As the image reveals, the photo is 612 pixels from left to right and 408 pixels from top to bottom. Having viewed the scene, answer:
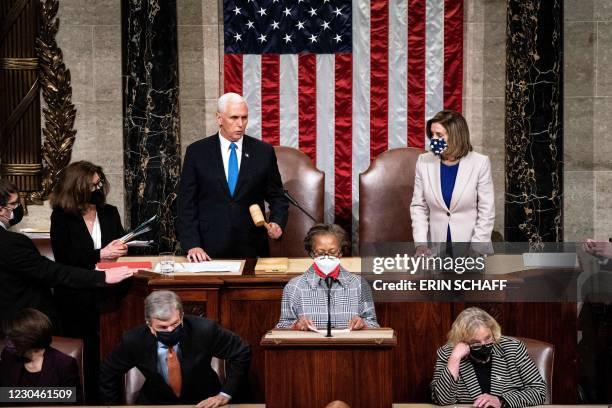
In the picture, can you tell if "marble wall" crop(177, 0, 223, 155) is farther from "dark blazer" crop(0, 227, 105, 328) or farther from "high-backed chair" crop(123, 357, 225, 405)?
"high-backed chair" crop(123, 357, 225, 405)

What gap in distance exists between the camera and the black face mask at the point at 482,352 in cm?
547

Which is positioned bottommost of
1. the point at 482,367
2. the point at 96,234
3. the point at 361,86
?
the point at 482,367

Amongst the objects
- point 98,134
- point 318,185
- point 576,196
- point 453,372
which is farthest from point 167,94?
point 453,372

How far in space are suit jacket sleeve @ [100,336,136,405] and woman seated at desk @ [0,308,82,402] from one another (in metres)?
0.17

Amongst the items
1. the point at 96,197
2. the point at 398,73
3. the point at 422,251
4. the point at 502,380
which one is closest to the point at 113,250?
the point at 96,197

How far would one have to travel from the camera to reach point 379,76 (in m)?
9.25

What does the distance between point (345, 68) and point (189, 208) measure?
8.82 ft

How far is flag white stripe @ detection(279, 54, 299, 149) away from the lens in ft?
30.3

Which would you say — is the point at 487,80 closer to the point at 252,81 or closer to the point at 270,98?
the point at 270,98

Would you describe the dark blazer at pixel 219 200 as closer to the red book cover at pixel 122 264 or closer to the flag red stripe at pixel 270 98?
the red book cover at pixel 122 264

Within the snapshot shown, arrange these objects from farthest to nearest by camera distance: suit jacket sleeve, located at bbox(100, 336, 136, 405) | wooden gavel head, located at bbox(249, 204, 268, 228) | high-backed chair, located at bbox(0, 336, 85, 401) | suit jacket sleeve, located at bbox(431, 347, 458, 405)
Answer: wooden gavel head, located at bbox(249, 204, 268, 228)
high-backed chair, located at bbox(0, 336, 85, 401)
suit jacket sleeve, located at bbox(100, 336, 136, 405)
suit jacket sleeve, located at bbox(431, 347, 458, 405)

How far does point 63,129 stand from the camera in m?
9.26

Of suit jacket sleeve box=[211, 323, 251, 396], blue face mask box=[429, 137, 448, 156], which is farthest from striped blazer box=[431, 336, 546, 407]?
blue face mask box=[429, 137, 448, 156]

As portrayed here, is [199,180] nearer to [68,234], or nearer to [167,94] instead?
[68,234]
